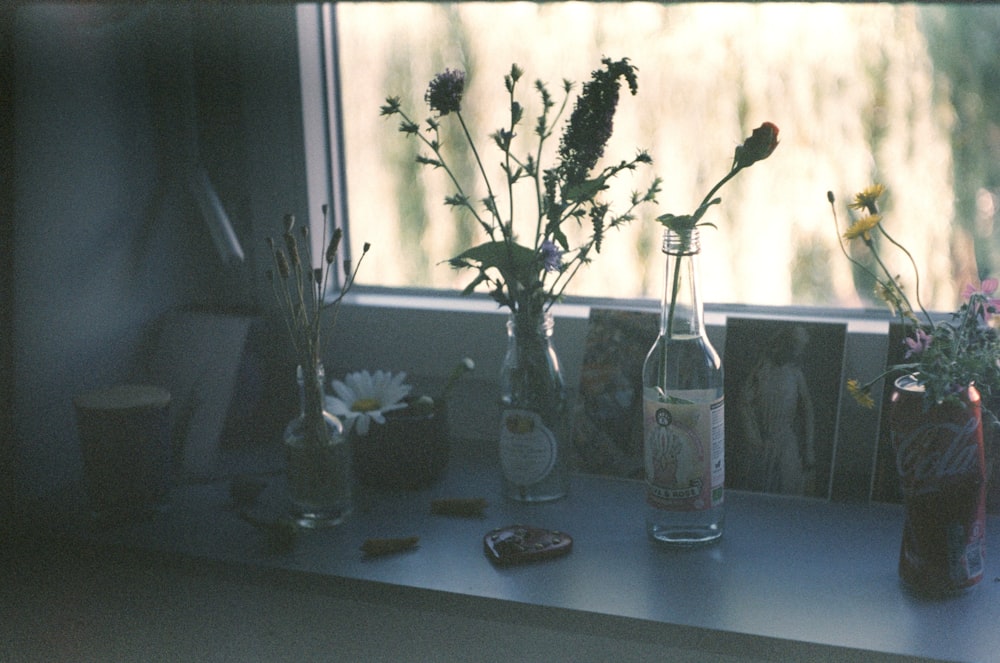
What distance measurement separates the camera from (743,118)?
3.83 feet

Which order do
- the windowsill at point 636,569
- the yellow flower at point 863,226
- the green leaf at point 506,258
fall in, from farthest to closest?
the green leaf at point 506,258
the yellow flower at point 863,226
the windowsill at point 636,569

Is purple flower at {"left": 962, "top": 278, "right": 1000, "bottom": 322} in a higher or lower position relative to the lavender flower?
lower

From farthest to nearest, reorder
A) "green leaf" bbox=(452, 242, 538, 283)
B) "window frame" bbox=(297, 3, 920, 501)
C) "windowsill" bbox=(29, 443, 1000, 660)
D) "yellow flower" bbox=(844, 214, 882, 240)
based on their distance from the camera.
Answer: "window frame" bbox=(297, 3, 920, 501) < "green leaf" bbox=(452, 242, 538, 283) < "yellow flower" bbox=(844, 214, 882, 240) < "windowsill" bbox=(29, 443, 1000, 660)

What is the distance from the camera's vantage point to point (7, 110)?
1088mm

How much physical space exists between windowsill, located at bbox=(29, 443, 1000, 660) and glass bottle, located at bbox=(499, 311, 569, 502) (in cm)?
3

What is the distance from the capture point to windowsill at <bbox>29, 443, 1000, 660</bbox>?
815 millimetres

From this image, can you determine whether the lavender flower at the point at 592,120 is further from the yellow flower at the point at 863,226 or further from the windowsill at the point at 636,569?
the windowsill at the point at 636,569

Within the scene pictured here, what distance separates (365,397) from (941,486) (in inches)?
24.3

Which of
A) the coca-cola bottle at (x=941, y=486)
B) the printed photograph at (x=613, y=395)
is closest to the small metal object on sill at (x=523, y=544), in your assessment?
the printed photograph at (x=613, y=395)

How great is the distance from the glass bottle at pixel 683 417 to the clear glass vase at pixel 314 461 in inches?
13.2

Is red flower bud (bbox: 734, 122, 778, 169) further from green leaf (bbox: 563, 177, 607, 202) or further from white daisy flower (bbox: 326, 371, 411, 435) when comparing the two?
white daisy flower (bbox: 326, 371, 411, 435)

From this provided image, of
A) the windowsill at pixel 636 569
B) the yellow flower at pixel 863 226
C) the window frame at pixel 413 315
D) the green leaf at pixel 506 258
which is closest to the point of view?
the windowsill at pixel 636 569

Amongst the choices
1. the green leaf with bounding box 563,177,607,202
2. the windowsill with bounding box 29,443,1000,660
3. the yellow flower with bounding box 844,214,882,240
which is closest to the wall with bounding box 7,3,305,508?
the windowsill with bounding box 29,443,1000,660

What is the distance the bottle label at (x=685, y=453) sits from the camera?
94 centimetres
